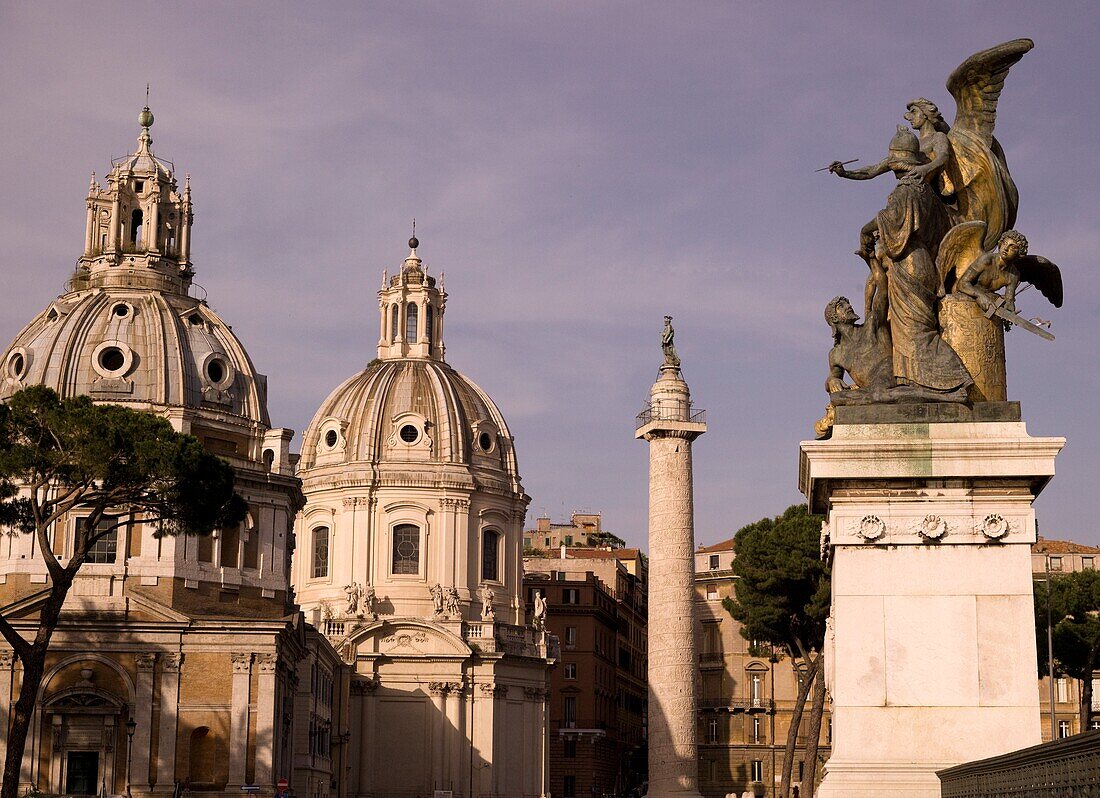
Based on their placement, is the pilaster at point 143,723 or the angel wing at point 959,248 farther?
the pilaster at point 143,723

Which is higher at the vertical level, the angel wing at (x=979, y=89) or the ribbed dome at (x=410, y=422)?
the ribbed dome at (x=410, y=422)

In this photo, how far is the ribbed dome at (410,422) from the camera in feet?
320

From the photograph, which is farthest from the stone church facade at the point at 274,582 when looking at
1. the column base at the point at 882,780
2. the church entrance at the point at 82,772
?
the column base at the point at 882,780

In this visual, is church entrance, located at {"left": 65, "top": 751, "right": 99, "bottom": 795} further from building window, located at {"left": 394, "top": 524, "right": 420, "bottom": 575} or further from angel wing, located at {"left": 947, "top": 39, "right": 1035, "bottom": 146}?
angel wing, located at {"left": 947, "top": 39, "right": 1035, "bottom": 146}

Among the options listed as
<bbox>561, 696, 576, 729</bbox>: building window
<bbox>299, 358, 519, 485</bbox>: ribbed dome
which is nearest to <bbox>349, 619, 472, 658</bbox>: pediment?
<bbox>299, 358, 519, 485</bbox>: ribbed dome

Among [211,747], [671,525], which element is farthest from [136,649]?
[671,525]

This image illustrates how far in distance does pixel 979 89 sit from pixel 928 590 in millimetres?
3701

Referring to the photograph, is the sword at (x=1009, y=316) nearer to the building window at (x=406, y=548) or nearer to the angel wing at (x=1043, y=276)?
the angel wing at (x=1043, y=276)

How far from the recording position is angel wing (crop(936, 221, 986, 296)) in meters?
12.9

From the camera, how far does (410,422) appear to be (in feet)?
323

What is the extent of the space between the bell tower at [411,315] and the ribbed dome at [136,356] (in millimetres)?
29525

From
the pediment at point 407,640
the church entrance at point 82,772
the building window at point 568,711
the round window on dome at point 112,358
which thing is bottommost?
the church entrance at point 82,772

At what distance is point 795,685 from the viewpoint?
104 metres

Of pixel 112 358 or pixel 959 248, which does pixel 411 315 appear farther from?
pixel 959 248
